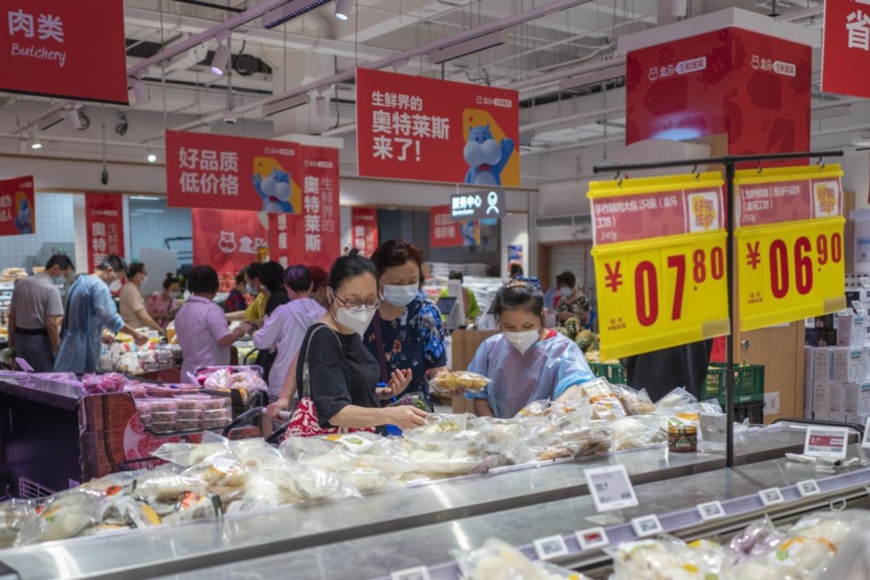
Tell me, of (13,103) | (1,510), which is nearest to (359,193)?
(13,103)

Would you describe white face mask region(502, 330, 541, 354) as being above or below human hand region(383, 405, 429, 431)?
above

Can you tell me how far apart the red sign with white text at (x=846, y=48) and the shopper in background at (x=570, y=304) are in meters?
7.38

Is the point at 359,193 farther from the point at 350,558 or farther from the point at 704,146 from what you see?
the point at 350,558

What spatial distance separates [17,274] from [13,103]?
2986 mm

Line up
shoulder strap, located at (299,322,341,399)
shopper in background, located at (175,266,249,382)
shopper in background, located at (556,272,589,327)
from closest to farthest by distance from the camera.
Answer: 1. shoulder strap, located at (299,322,341,399)
2. shopper in background, located at (175,266,249,382)
3. shopper in background, located at (556,272,589,327)

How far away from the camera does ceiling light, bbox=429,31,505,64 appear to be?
7.98 m

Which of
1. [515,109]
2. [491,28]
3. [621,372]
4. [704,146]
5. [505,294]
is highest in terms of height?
[491,28]

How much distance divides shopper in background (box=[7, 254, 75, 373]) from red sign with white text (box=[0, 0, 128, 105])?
4.70 metres

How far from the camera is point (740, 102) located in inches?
256

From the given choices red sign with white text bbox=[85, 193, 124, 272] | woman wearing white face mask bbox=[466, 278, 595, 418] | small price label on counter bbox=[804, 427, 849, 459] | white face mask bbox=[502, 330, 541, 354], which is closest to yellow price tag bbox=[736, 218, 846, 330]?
small price label on counter bbox=[804, 427, 849, 459]

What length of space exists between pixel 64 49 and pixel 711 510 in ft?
14.0

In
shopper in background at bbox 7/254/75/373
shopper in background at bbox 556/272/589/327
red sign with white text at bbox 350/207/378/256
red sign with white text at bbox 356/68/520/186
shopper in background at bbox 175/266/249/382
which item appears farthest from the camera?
red sign with white text at bbox 350/207/378/256

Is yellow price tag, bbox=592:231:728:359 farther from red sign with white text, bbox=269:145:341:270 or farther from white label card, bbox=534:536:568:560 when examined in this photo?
red sign with white text, bbox=269:145:341:270

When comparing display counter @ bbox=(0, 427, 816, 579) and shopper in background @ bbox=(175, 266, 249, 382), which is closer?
display counter @ bbox=(0, 427, 816, 579)
